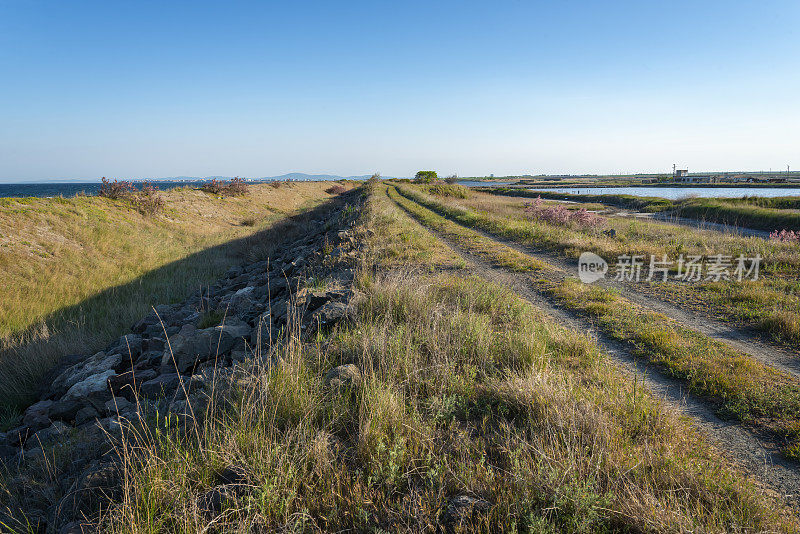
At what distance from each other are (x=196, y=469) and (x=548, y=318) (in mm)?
5498

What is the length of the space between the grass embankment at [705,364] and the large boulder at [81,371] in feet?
26.5

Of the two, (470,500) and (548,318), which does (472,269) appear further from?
(470,500)

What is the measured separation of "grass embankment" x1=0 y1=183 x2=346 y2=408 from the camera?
803 cm

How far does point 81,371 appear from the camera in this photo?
20.1ft

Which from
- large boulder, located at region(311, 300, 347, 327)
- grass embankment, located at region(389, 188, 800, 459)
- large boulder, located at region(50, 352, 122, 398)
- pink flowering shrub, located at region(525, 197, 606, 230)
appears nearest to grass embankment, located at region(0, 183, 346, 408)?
large boulder, located at region(50, 352, 122, 398)

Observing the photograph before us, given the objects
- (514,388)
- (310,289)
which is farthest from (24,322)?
(514,388)

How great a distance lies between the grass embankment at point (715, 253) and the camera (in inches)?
255

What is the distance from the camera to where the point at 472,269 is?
9.73 meters

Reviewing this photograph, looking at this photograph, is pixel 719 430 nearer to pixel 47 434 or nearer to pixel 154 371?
pixel 154 371

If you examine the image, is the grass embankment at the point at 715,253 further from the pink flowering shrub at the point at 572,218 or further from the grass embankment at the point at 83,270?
the grass embankment at the point at 83,270

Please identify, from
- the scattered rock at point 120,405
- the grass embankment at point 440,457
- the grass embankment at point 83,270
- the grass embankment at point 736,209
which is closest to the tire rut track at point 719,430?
the grass embankment at point 440,457

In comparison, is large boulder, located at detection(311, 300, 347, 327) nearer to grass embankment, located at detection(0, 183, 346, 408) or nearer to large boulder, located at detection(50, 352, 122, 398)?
large boulder, located at detection(50, 352, 122, 398)

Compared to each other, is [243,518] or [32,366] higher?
[243,518]

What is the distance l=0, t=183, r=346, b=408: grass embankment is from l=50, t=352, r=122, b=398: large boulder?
748 mm
